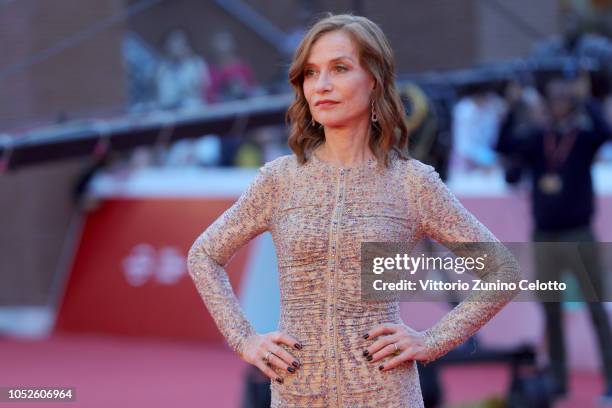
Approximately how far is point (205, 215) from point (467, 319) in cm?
759

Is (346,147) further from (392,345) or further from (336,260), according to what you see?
(392,345)

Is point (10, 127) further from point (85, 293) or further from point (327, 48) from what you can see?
point (327, 48)

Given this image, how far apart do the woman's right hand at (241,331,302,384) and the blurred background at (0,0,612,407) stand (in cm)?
299

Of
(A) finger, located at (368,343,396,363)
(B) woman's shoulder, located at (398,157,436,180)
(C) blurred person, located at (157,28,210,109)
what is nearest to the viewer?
(A) finger, located at (368,343,396,363)

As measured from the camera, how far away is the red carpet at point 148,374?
741cm

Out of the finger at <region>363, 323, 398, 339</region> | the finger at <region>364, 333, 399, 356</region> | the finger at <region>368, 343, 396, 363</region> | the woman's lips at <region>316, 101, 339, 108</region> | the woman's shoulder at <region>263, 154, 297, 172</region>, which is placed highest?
the woman's lips at <region>316, 101, 339, 108</region>

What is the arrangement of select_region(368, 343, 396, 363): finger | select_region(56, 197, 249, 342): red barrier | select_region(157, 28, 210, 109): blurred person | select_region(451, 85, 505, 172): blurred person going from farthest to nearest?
select_region(157, 28, 210, 109): blurred person < select_region(56, 197, 249, 342): red barrier < select_region(451, 85, 505, 172): blurred person < select_region(368, 343, 396, 363): finger

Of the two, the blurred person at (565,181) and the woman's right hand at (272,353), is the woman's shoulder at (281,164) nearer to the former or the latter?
the woman's right hand at (272,353)

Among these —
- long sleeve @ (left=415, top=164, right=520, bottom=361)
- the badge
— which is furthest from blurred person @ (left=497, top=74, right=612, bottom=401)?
long sleeve @ (left=415, top=164, right=520, bottom=361)

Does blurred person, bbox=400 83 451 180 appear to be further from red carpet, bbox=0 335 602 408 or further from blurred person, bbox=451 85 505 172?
blurred person, bbox=451 85 505 172

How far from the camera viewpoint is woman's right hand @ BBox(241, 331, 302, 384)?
2.56 meters

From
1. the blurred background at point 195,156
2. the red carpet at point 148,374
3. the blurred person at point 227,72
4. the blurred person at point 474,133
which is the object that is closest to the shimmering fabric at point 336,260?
the blurred background at point 195,156

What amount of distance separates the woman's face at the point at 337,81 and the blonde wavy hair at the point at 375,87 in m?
0.02

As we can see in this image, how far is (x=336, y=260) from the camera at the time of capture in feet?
8.39
